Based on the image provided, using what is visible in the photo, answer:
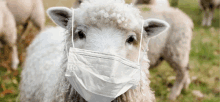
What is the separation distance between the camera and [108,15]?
147 centimetres

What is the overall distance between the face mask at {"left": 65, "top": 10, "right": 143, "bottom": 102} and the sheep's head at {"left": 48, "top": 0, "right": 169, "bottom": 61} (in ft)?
0.27

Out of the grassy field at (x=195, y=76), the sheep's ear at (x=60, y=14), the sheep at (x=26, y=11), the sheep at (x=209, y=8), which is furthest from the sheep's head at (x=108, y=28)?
the sheep at (x=209, y=8)

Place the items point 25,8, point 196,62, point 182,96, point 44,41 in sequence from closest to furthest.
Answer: point 44,41
point 182,96
point 25,8
point 196,62

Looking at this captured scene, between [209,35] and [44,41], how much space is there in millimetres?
6328

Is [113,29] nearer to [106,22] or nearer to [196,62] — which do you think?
[106,22]

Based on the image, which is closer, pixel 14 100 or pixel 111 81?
pixel 111 81

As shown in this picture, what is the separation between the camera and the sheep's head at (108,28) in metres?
1.43

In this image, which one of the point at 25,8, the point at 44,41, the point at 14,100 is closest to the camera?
the point at 44,41

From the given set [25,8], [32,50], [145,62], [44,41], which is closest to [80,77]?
[145,62]

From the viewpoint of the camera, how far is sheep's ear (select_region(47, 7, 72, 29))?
170cm

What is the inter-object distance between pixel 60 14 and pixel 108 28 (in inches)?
23.8

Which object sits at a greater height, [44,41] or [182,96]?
[44,41]

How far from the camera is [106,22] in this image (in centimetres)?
146

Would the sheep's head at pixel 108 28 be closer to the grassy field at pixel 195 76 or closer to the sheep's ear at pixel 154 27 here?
the sheep's ear at pixel 154 27
